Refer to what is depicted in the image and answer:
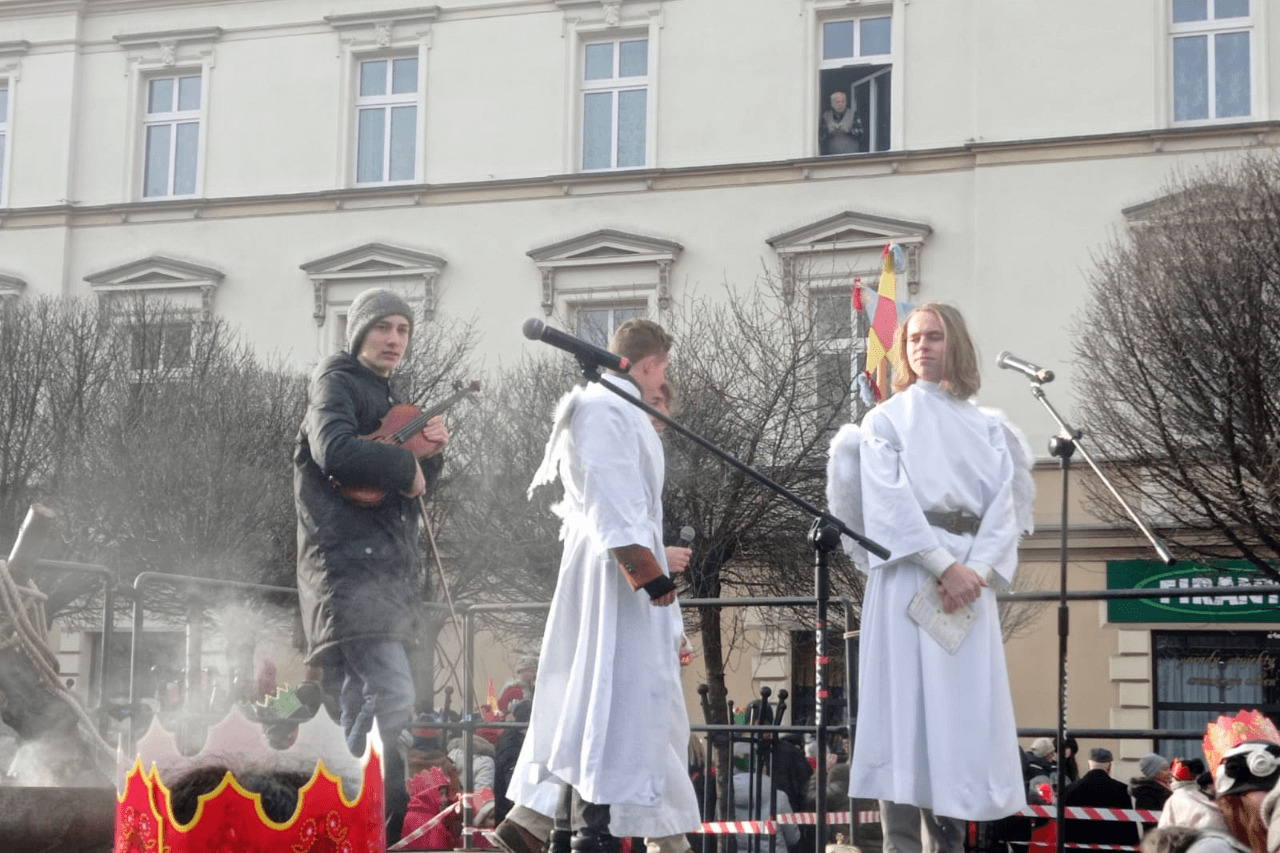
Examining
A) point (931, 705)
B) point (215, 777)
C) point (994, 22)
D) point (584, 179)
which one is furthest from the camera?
point (584, 179)

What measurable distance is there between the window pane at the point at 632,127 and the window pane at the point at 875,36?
376 cm

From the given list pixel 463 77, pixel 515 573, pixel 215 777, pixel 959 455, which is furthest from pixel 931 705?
pixel 463 77

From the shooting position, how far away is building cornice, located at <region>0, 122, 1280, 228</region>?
2492cm

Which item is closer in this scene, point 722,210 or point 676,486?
point 676,486

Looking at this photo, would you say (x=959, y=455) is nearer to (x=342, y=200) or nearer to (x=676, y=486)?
(x=676, y=486)

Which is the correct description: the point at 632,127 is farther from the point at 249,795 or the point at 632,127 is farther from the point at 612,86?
the point at 249,795

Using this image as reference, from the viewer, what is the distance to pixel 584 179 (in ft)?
92.3

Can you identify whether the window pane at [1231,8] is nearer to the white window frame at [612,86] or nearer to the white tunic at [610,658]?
the white window frame at [612,86]

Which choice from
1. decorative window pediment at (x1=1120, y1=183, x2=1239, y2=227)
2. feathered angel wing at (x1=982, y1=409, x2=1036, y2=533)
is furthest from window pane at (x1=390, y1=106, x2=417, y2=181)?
feathered angel wing at (x1=982, y1=409, x2=1036, y2=533)

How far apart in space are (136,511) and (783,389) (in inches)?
372

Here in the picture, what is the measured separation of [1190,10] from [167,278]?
17761mm

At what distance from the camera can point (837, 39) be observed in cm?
2773

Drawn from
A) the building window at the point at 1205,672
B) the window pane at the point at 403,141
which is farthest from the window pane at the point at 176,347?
the building window at the point at 1205,672

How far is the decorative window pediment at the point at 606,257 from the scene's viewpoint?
2753 centimetres
